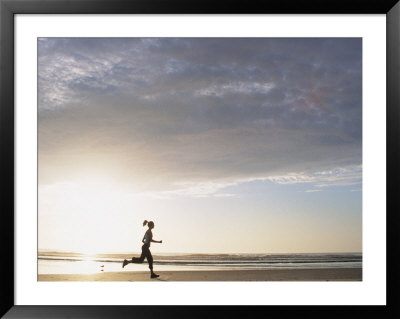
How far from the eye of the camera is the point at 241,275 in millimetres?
7281

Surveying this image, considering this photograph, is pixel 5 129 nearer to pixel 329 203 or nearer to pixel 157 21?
pixel 157 21

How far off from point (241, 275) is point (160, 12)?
5.90 meters

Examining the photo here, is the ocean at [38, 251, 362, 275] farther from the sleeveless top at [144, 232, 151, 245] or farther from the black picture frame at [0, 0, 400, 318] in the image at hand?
the black picture frame at [0, 0, 400, 318]

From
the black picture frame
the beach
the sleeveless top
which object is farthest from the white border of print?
the beach

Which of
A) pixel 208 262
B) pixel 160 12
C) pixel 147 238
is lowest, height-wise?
pixel 208 262

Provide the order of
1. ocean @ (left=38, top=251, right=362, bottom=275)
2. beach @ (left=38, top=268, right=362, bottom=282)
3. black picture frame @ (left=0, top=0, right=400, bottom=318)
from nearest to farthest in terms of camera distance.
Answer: black picture frame @ (left=0, top=0, right=400, bottom=318) < beach @ (left=38, top=268, right=362, bottom=282) < ocean @ (left=38, top=251, right=362, bottom=275)

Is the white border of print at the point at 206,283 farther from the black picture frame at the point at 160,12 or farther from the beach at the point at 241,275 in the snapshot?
the beach at the point at 241,275

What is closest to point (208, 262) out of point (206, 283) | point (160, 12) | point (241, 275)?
point (241, 275)

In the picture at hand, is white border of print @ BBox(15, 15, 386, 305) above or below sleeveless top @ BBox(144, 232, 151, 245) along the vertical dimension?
above

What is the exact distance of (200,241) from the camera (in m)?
7.00

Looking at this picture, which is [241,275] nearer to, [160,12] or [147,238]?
[147,238]

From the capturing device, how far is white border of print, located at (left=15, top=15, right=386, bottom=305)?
2475 mm

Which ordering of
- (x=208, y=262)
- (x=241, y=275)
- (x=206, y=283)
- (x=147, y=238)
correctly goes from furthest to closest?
(x=208, y=262) < (x=241, y=275) < (x=147, y=238) < (x=206, y=283)

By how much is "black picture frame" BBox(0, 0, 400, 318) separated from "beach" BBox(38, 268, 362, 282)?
4.01 meters
